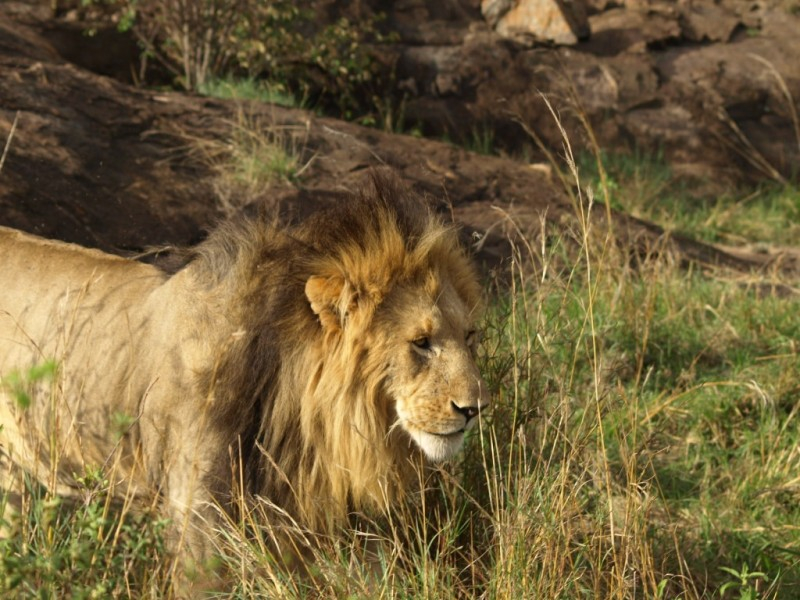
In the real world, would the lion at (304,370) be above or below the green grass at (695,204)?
above

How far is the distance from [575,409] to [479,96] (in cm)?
590

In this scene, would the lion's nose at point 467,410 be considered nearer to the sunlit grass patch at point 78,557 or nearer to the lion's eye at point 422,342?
the lion's eye at point 422,342

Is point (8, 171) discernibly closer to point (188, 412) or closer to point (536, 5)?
point (188, 412)

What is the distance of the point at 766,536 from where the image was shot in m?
4.42

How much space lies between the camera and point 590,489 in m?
3.88

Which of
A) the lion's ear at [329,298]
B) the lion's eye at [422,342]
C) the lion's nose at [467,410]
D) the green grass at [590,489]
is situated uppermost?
the lion's ear at [329,298]

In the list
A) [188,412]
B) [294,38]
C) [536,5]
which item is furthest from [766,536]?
[536,5]

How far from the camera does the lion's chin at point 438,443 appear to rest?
3.14 metres

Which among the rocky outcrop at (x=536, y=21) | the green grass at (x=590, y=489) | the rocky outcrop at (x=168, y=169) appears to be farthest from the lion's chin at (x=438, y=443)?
the rocky outcrop at (x=536, y=21)

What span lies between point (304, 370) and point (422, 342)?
1.13ft

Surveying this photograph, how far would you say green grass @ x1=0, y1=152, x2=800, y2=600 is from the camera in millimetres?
3152

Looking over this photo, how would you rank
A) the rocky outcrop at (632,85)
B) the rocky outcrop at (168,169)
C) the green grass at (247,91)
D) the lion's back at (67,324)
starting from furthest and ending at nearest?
1. the rocky outcrop at (632,85)
2. the green grass at (247,91)
3. the rocky outcrop at (168,169)
4. the lion's back at (67,324)

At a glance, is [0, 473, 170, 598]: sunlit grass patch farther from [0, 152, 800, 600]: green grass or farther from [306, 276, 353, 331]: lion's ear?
[306, 276, 353, 331]: lion's ear

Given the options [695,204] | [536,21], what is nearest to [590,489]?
[695,204]
